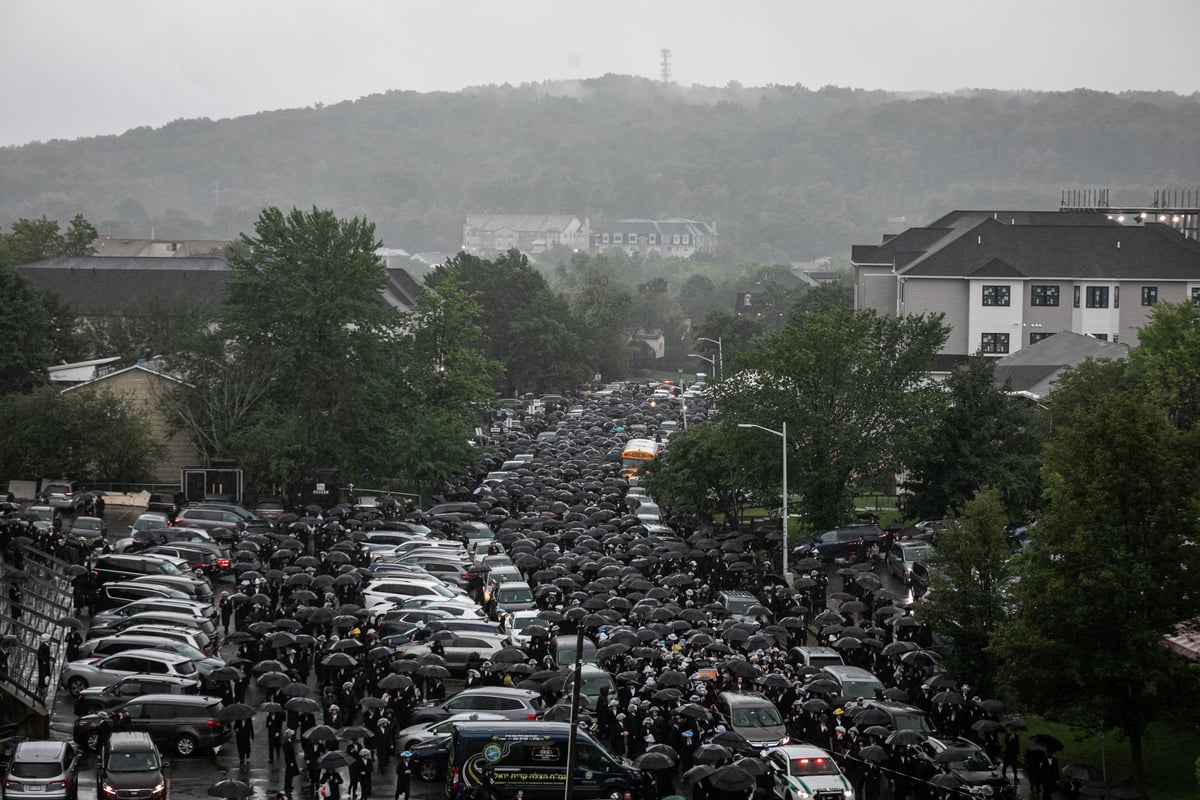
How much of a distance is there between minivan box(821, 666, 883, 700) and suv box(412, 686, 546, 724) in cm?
754

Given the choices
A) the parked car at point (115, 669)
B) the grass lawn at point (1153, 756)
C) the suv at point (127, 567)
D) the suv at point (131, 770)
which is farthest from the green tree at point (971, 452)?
the suv at point (131, 770)

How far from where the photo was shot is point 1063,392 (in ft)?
190

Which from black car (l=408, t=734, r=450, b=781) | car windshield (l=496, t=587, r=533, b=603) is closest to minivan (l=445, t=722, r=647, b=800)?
black car (l=408, t=734, r=450, b=781)

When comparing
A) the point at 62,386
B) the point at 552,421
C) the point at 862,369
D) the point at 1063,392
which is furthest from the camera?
the point at 552,421

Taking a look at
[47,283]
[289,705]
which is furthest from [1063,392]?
[47,283]

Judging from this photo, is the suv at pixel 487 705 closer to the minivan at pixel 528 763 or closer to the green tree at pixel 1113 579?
the minivan at pixel 528 763

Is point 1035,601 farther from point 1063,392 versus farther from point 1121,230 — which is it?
point 1121,230

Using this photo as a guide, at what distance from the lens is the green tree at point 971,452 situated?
52.8m

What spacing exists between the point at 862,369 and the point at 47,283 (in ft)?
220

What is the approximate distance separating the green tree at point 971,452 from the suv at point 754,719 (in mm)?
22470

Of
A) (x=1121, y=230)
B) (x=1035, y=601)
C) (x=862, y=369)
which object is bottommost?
(x=1035, y=601)

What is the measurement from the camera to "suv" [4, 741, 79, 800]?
990 inches

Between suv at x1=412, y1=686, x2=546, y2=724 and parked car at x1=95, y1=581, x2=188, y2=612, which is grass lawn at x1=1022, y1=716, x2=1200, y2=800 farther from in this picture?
parked car at x1=95, y1=581, x2=188, y2=612

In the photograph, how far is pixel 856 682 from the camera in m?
33.7
